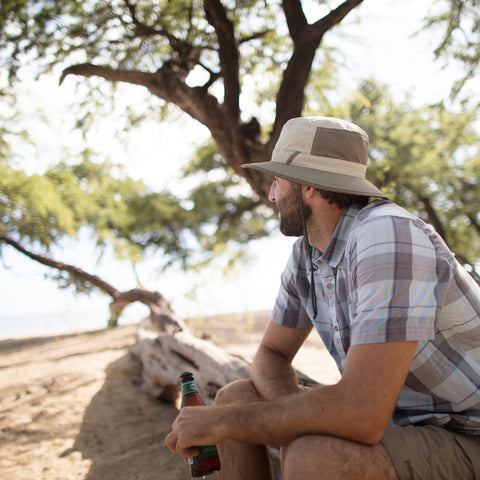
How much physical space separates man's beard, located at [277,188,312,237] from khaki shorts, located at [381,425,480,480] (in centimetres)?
99

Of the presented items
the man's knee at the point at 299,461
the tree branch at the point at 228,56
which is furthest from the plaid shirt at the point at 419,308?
the tree branch at the point at 228,56

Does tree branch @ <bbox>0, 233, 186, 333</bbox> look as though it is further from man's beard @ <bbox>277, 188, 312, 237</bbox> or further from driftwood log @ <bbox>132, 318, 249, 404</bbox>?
man's beard @ <bbox>277, 188, 312, 237</bbox>

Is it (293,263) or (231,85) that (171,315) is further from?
(293,263)

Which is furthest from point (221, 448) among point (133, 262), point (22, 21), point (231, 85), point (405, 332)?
point (133, 262)

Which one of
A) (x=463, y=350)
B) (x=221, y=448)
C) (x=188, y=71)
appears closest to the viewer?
A: (x=463, y=350)

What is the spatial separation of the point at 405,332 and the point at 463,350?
1.19ft

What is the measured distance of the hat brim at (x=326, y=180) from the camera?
179 centimetres

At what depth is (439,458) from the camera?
4.79ft

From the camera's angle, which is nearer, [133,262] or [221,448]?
[221,448]

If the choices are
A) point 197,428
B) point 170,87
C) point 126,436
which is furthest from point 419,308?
point 170,87

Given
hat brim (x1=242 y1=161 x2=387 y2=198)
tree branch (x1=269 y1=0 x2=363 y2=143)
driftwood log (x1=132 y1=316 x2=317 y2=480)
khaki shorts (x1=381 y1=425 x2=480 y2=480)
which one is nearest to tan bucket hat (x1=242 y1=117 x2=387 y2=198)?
hat brim (x1=242 y1=161 x2=387 y2=198)

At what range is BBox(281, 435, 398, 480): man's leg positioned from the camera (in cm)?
137

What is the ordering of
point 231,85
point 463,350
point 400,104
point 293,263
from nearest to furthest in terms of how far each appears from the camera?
point 463,350 < point 293,263 < point 231,85 < point 400,104

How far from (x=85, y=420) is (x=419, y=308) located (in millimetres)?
3302
